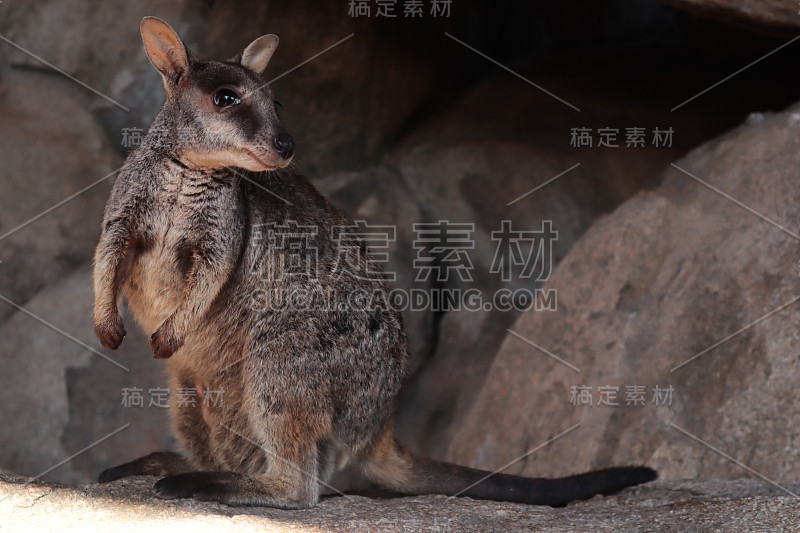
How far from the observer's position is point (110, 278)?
12.0ft

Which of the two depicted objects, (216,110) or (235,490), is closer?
(235,490)

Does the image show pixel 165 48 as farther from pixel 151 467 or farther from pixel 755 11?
pixel 755 11

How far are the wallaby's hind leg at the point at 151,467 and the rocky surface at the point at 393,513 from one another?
151 mm

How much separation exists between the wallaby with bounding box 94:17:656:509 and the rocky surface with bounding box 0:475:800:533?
0.56 feet

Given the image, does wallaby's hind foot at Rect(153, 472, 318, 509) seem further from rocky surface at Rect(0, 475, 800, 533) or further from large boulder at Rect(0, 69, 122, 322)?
large boulder at Rect(0, 69, 122, 322)

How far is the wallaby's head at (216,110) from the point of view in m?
3.55

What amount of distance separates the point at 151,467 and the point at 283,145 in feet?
5.14

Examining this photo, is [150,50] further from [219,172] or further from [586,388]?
[586,388]

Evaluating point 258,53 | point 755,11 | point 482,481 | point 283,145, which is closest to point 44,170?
point 258,53

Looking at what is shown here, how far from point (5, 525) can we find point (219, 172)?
1.59 meters

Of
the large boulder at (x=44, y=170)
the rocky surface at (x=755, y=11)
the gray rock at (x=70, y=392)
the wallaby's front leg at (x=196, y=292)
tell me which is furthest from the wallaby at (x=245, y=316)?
the large boulder at (x=44, y=170)

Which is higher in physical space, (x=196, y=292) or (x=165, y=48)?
(x=165, y=48)

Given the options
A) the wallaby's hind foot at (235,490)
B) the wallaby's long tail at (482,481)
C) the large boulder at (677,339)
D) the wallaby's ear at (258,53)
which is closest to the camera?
the wallaby's hind foot at (235,490)

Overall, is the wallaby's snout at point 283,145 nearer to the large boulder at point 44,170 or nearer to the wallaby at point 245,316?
the wallaby at point 245,316
